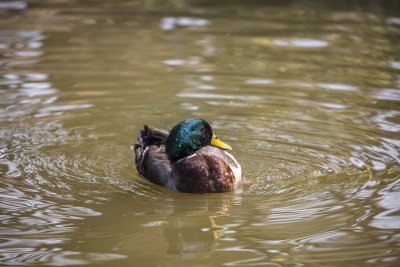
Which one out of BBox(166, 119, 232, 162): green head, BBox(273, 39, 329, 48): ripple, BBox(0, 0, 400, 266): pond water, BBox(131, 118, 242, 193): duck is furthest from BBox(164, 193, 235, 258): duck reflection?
BBox(273, 39, 329, 48): ripple

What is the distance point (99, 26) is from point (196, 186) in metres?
7.69

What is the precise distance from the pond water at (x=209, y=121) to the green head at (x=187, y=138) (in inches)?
20.5

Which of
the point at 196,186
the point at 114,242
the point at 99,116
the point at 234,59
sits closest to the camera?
the point at 114,242

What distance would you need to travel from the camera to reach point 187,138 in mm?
6410

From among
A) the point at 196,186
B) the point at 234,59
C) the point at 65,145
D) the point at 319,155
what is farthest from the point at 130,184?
the point at 234,59

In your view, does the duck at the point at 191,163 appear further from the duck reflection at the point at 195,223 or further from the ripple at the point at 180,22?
the ripple at the point at 180,22

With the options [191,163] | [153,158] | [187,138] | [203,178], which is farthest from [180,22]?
[203,178]

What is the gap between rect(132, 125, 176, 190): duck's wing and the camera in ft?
21.1

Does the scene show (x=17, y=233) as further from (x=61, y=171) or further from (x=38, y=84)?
(x=38, y=84)

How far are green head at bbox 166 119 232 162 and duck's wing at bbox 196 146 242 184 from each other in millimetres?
134

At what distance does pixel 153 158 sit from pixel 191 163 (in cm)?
52

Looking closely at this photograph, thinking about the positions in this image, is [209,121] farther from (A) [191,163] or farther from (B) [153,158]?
(A) [191,163]

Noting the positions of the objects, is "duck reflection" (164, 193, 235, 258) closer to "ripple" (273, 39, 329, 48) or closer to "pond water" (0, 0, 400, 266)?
"pond water" (0, 0, 400, 266)

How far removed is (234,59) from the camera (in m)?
10.9
